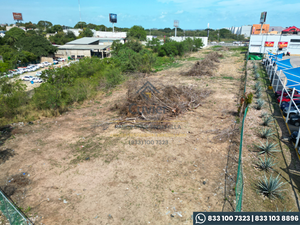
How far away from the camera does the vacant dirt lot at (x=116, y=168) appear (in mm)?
5500

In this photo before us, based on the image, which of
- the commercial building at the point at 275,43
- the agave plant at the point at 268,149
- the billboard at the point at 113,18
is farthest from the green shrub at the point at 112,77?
the billboard at the point at 113,18

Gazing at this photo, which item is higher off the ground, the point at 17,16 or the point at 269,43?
the point at 17,16

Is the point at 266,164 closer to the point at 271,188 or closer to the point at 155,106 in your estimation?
the point at 271,188

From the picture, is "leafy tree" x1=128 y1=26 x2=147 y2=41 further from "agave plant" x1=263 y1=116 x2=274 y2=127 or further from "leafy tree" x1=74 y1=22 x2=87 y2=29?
"agave plant" x1=263 y1=116 x2=274 y2=127

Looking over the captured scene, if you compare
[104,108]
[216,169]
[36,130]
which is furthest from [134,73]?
[216,169]

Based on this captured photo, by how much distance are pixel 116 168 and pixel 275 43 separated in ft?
148

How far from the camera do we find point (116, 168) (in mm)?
7324

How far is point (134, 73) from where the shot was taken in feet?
72.3

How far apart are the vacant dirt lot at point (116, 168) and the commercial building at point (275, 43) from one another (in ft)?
108

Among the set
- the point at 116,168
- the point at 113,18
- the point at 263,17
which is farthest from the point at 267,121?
the point at 113,18

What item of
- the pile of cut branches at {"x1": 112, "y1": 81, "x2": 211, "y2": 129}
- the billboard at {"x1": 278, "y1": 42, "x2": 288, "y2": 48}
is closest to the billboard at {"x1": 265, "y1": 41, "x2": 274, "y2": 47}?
the billboard at {"x1": 278, "y1": 42, "x2": 288, "y2": 48}

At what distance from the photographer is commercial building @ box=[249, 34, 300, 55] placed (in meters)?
37.0

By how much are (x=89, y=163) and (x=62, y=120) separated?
216 inches

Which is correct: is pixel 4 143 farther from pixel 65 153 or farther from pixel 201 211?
pixel 201 211
